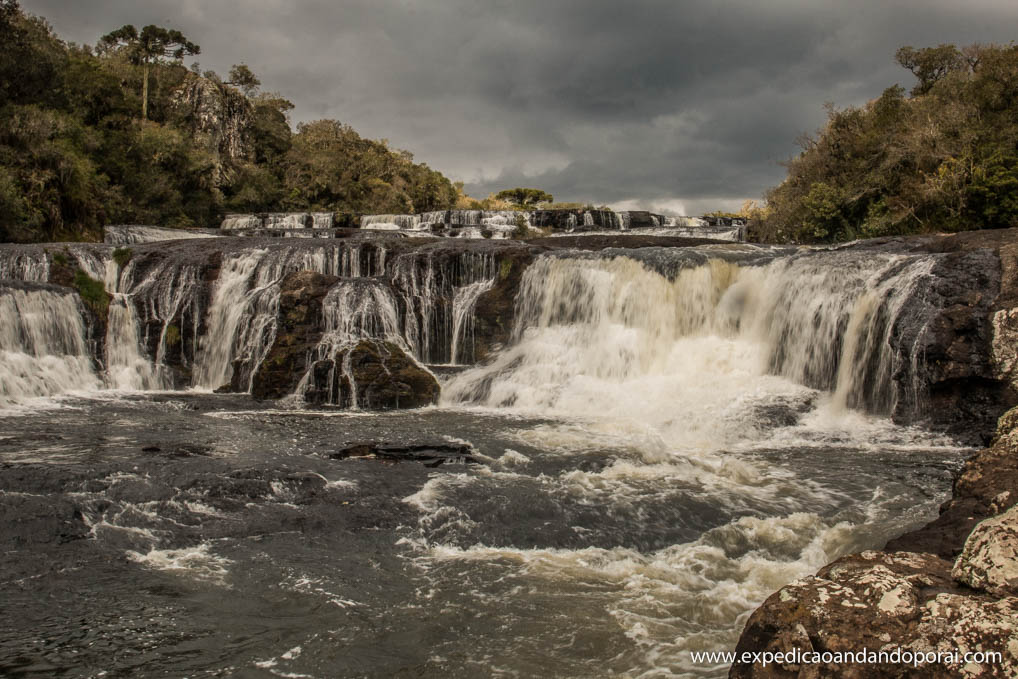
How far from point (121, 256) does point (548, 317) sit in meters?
11.4

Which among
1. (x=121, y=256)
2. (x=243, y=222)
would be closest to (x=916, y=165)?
(x=121, y=256)

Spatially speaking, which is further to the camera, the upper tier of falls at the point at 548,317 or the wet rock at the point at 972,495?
the upper tier of falls at the point at 548,317

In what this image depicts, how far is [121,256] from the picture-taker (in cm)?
1844

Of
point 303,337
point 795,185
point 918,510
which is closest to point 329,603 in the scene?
point 918,510

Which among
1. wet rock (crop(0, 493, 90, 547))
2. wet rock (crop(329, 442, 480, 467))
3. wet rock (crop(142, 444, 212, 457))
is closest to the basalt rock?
wet rock (crop(0, 493, 90, 547))

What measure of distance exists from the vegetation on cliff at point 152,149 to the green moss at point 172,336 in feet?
28.0

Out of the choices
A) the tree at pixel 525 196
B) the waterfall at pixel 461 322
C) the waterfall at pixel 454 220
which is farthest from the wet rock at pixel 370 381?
the tree at pixel 525 196

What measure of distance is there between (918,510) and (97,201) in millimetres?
27850

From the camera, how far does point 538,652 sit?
4727 mm

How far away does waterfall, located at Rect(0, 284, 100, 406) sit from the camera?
579 inches

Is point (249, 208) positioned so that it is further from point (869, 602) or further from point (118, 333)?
point (869, 602)

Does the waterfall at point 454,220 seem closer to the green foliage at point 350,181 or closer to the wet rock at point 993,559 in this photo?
the green foliage at point 350,181

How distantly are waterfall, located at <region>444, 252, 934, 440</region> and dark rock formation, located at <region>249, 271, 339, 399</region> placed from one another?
3.32 meters

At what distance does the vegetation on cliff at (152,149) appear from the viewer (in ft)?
77.6
